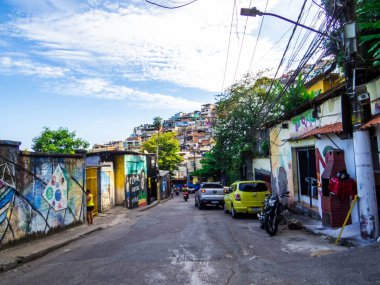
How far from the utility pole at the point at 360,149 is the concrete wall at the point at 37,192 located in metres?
9.07

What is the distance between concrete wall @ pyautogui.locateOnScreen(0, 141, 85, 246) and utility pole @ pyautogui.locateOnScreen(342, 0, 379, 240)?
907 cm

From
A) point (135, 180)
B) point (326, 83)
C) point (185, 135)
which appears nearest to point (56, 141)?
point (135, 180)

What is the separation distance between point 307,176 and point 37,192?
1077 cm

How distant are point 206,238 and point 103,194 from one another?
12324mm

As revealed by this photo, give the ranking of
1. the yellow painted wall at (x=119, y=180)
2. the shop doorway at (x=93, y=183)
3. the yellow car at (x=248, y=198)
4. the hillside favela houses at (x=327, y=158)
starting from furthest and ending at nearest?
the yellow painted wall at (x=119, y=180)
the shop doorway at (x=93, y=183)
the yellow car at (x=248, y=198)
the hillside favela houses at (x=327, y=158)

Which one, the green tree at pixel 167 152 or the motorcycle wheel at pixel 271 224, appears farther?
the green tree at pixel 167 152

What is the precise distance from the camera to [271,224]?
35.1 feet

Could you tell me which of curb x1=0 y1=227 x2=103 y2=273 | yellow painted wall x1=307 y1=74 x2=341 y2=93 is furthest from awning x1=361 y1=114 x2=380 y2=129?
yellow painted wall x1=307 y1=74 x2=341 y2=93

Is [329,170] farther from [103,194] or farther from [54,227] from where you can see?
[103,194]

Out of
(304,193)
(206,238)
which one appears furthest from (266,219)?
(304,193)

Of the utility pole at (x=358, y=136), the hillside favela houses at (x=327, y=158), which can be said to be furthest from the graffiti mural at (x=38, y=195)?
the utility pole at (x=358, y=136)

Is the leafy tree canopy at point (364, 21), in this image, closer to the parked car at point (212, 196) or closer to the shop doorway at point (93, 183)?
the shop doorway at point (93, 183)

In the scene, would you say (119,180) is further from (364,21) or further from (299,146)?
(364,21)

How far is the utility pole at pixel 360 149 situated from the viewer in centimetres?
801
